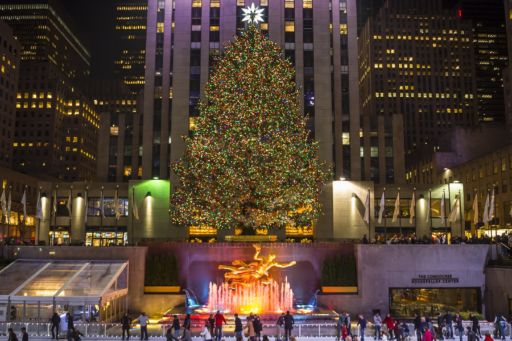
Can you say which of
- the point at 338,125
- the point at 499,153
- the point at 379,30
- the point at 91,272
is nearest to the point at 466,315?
the point at 91,272

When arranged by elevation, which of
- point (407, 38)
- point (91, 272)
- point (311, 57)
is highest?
point (407, 38)

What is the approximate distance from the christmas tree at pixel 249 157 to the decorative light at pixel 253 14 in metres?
14.2

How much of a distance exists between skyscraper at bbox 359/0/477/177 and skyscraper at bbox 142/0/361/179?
120 meters

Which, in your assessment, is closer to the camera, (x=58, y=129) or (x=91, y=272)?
(x=91, y=272)

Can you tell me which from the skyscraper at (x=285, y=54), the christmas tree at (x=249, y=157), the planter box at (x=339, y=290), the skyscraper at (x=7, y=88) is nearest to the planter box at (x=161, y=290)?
the christmas tree at (x=249, y=157)

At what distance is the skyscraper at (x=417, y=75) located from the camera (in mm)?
188750

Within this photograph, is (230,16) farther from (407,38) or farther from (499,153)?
(407,38)

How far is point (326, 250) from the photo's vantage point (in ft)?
142

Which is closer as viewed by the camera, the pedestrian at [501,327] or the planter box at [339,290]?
the pedestrian at [501,327]

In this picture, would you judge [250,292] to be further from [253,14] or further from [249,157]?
[253,14]

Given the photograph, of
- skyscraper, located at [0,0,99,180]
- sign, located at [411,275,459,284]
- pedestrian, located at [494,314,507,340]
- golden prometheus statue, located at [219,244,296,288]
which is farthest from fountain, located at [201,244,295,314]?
skyscraper, located at [0,0,99,180]

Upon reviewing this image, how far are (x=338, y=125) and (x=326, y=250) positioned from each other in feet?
91.6

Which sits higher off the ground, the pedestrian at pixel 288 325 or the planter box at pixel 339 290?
the planter box at pixel 339 290

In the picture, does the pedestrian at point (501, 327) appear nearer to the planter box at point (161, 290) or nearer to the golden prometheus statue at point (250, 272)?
the golden prometheus statue at point (250, 272)
